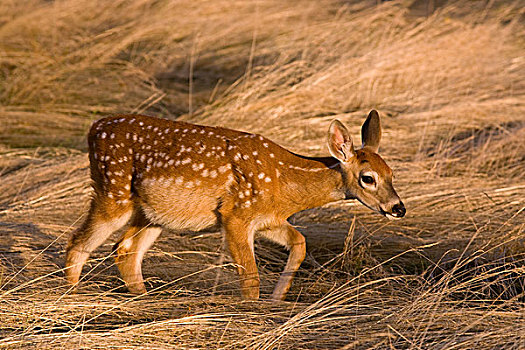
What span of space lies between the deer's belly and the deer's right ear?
807mm

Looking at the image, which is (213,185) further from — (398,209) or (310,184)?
(398,209)

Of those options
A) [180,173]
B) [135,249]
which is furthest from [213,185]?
[135,249]

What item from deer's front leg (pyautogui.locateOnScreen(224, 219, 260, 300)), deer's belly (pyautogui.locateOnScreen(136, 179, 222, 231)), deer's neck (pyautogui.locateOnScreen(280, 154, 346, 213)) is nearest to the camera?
deer's front leg (pyautogui.locateOnScreen(224, 219, 260, 300))

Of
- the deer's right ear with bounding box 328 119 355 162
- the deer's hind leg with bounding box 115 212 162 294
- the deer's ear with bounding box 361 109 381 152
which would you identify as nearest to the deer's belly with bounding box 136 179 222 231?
the deer's hind leg with bounding box 115 212 162 294

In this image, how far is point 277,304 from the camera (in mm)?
4395

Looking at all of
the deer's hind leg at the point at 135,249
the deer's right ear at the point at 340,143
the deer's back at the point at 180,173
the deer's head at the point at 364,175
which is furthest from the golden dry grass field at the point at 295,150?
the deer's right ear at the point at 340,143

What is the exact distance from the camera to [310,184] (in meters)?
4.89

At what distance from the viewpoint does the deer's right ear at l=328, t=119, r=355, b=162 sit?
4.76 metres

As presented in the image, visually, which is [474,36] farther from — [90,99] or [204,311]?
[204,311]

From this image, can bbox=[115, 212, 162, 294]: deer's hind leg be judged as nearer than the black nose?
No

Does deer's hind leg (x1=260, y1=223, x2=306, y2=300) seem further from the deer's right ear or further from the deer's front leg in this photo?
the deer's right ear

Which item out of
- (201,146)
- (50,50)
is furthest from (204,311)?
(50,50)

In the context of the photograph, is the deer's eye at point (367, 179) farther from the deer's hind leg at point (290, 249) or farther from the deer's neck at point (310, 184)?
the deer's hind leg at point (290, 249)

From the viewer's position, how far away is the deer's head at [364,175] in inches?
186
